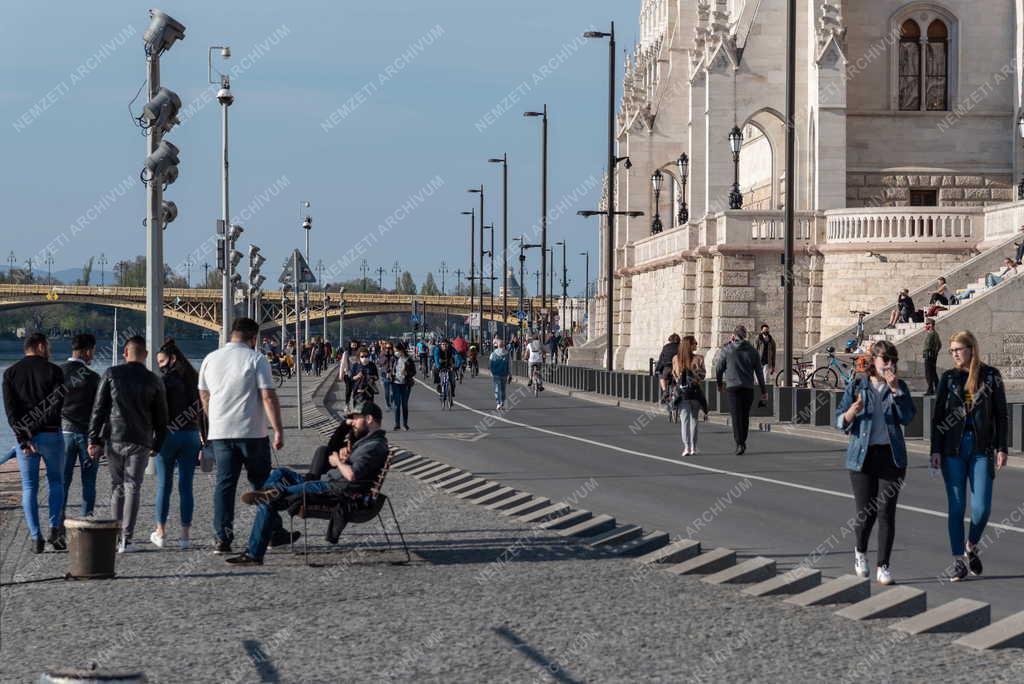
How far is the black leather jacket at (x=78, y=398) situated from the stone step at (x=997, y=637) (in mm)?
7671

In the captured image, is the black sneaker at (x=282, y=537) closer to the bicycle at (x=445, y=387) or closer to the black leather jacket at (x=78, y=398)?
the black leather jacket at (x=78, y=398)

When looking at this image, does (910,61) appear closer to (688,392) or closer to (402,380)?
(402,380)

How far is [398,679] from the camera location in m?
8.12

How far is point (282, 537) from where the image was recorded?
13.2 metres

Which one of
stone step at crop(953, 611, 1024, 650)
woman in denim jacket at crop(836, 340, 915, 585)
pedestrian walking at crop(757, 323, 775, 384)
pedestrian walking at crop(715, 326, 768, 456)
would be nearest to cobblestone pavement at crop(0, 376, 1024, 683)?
stone step at crop(953, 611, 1024, 650)

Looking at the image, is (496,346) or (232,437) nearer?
(232,437)

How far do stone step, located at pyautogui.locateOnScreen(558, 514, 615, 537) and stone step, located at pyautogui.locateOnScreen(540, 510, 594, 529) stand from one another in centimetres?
19

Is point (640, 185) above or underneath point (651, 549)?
above

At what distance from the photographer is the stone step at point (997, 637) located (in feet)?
28.6

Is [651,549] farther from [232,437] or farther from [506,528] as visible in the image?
[232,437]

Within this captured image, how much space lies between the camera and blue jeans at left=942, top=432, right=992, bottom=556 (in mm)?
11812

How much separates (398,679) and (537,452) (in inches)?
697

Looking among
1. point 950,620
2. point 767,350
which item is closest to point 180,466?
point 950,620

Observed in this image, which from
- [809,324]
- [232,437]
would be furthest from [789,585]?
[809,324]
